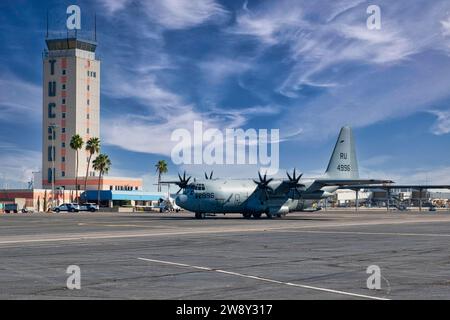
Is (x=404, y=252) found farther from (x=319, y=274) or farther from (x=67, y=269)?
(x=67, y=269)

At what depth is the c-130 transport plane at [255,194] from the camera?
6162cm

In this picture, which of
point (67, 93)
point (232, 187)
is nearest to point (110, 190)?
point (67, 93)

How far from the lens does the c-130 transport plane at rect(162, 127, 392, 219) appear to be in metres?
61.6

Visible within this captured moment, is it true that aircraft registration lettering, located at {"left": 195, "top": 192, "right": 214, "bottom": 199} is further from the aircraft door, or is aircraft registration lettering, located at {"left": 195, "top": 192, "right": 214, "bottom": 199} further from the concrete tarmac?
the concrete tarmac

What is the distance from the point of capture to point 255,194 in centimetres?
6362

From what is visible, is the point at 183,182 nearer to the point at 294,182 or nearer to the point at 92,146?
the point at 294,182

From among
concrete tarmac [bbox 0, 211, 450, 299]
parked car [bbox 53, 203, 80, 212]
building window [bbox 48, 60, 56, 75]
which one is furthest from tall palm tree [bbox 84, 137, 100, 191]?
concrete tarmac [bbox 0, 211, 450, 299]

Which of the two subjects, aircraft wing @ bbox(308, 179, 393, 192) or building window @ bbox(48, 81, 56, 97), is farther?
building window @ bbox(48, 81, 56, 97)

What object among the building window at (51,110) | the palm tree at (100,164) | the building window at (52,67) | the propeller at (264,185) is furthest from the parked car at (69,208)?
the propeller at (264,185)

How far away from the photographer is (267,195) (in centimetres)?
6338

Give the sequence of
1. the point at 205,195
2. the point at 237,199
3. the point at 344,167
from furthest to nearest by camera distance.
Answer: the point at 344,167
the point at 237,199
the point at 205,195

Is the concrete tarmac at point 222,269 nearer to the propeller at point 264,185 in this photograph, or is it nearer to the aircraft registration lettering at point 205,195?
the aircraft registration lettering at point 205,195

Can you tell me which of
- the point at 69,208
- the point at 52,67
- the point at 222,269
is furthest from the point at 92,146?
the point at 222,269
